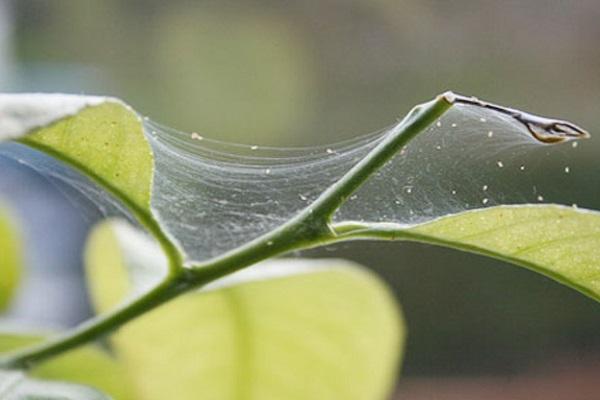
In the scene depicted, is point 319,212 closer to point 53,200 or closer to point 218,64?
point 218,64

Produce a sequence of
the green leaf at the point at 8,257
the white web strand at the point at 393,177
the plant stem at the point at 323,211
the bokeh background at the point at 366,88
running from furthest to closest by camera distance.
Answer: the bokeh background at the point at 366,88, the green leaf at the point at 8,257, the white web strand at the point at 393,177, the plant stem at the point at 323,211

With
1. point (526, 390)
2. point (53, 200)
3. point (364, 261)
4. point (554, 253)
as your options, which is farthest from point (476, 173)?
point (53, 200)

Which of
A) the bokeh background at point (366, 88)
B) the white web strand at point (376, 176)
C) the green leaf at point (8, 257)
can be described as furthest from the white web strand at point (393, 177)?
the bokeh background at point (366, 88)

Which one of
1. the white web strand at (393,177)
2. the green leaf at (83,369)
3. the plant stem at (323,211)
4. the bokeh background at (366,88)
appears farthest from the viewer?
the bokeh background at (366,88)

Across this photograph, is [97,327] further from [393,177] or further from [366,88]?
[366,88]

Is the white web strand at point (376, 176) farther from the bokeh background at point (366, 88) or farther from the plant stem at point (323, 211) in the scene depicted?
the bokeh background at point (366, 88)
